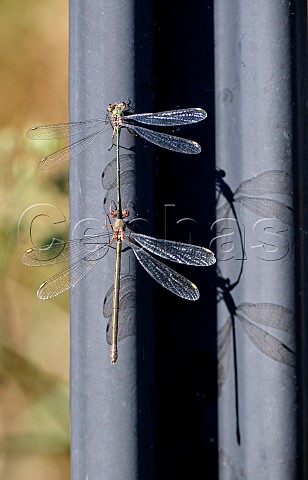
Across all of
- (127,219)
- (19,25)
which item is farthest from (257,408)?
(19,25)

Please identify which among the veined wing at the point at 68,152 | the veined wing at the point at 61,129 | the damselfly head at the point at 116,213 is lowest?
the damselfly head at the point at 116,213

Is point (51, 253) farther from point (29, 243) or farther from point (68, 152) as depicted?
point (68, 152)

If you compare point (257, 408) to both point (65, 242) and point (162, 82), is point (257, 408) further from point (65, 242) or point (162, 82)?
point (162, 82)

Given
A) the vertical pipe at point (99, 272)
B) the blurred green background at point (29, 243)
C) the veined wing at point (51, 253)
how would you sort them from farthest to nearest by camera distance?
the blurred green background at point (29, 243) < the veined wing at point (51, 253) < the vertical pipe at point (99, 272)

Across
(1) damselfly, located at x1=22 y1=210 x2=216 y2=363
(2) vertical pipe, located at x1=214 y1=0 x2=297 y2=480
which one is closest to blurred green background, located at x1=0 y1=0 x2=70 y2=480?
(1) damselfly, located at x1=22 y1=210 x2=216 y2=363

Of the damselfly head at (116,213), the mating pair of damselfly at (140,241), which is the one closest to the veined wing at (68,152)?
the mating pair of damselfly at (140,241)

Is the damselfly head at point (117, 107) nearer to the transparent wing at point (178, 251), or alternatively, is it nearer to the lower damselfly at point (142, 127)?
the lower damselfly at point (142, 127)
